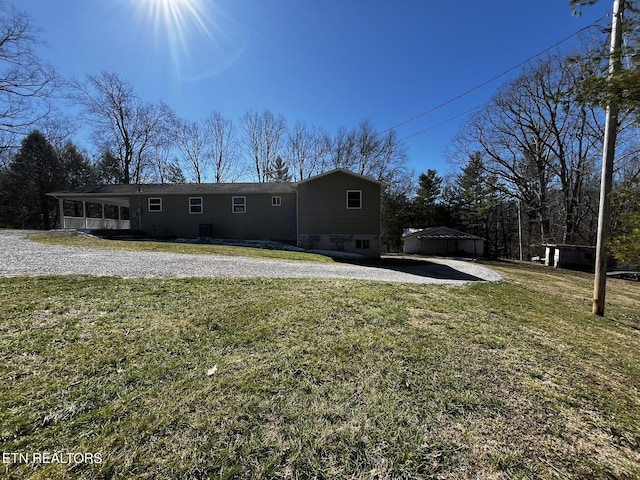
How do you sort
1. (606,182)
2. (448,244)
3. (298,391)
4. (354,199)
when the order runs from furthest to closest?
1. (448,244)
2. (354,199)
3. (606,182)
4. (298,391)

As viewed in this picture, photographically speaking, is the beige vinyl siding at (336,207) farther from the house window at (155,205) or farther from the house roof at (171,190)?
the house window at (155,205)

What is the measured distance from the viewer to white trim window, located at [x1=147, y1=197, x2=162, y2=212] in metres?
16.2

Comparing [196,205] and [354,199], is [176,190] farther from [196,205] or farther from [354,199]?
[354,199]

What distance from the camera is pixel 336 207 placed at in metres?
14.6

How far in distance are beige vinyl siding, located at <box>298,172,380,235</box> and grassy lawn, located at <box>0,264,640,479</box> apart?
10630mm

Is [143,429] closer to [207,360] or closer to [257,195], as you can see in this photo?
[207,360]

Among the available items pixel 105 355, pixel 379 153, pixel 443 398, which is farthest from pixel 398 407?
pixel 379 153

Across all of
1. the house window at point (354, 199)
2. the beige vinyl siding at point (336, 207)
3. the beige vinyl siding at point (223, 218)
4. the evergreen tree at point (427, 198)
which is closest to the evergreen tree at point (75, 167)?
the beige vinyl siding at point (223, 218)

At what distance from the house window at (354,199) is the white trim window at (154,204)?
1148 cm

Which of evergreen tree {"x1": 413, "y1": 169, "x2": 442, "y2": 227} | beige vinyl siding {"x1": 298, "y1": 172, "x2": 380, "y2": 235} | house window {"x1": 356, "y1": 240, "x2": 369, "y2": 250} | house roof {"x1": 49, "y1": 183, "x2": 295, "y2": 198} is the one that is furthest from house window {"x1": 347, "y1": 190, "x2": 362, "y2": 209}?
evergreen tree {"x1": 413, "y1": 169, "x2": 442, "y2": 227}

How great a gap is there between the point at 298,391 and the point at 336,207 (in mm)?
12829

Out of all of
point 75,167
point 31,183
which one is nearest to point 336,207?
point 75,167

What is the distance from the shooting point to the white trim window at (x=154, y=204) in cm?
1622

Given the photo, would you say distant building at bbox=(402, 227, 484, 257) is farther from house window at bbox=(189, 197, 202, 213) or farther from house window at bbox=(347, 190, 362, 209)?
house window at bbox=(189, 197, 202, 213)
